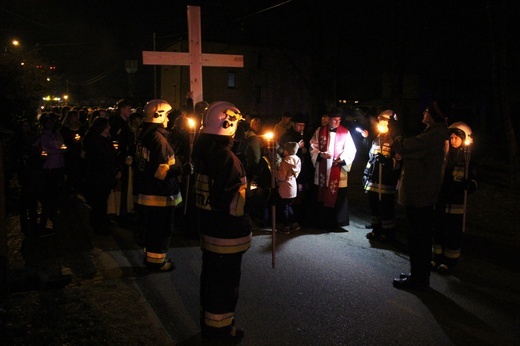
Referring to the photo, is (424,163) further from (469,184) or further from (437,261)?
(437,261)

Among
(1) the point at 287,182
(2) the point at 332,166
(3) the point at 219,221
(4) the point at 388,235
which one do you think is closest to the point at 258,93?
(2) the point at 332,166

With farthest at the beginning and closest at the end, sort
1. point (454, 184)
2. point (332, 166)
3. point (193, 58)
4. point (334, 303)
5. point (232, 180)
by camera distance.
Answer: point (332, 166) < point (193, 58) < point (454, 184) < point (334, 303) < point (232, 180)

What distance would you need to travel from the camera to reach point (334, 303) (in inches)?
196

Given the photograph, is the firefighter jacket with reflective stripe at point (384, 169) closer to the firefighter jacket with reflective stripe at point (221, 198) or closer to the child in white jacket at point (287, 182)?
the child in white jacket at point (287, 182)

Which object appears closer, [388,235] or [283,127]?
[388,235]

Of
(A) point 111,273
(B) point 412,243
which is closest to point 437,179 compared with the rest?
(B) point 412,243

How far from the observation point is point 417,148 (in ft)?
17.2

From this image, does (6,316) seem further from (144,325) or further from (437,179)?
(437,179)

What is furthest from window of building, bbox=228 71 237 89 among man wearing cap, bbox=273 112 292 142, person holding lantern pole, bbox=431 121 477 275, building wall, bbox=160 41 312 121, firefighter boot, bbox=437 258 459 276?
firefighter boot, bbox=437 258 459 276

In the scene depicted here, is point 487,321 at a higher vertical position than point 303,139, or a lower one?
lower

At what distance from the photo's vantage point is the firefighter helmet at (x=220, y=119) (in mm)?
3982

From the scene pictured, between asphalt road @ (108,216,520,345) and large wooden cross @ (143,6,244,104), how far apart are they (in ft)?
9.13

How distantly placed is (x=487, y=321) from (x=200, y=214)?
3.26 m

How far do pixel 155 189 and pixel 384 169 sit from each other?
391 centimetres
